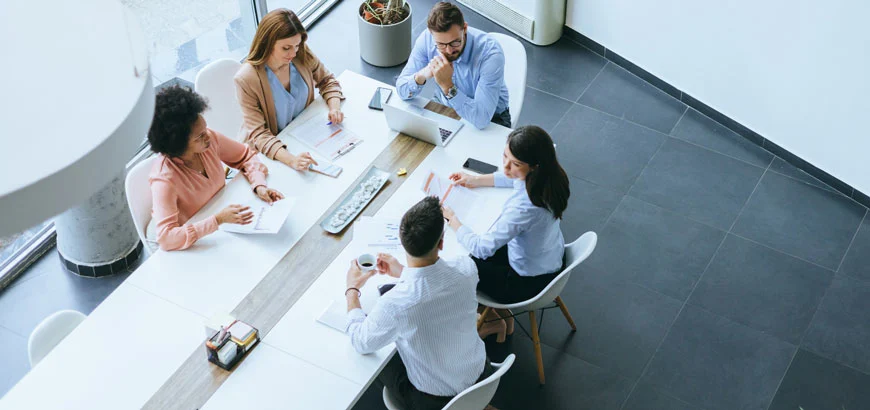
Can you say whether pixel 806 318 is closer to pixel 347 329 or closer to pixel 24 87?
pixel 347 329

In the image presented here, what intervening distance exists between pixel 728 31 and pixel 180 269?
11.9ft

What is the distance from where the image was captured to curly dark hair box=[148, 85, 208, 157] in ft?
11.5

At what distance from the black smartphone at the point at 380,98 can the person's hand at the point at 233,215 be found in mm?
985

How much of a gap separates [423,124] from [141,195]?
1.32m

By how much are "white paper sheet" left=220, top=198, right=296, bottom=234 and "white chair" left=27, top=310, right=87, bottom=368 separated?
0.70 m

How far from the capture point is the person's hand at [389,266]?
327 cm

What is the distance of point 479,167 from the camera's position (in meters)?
3.93

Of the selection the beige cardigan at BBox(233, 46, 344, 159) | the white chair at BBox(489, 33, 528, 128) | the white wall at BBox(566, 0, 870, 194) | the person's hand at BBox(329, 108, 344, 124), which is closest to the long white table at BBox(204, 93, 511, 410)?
the person's hand at BBox(329, 108, 344, 124)

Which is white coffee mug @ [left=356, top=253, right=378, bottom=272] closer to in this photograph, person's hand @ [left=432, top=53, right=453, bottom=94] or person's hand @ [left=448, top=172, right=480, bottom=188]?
person's hand @ [left=448, top=172, right=480, bottom=188]

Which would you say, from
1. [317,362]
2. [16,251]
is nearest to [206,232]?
[317,362]

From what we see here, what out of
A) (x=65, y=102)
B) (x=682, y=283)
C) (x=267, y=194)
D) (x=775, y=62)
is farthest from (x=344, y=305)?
(x=775, y=62)

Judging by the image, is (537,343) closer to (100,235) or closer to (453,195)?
(453,195)

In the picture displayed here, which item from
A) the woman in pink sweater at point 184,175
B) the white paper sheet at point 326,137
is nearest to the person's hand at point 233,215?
the woman in pink sweater at point 184,175

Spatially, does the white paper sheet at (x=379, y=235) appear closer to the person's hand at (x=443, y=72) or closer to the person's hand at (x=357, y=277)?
the person's hand at (x=357, y=277)
